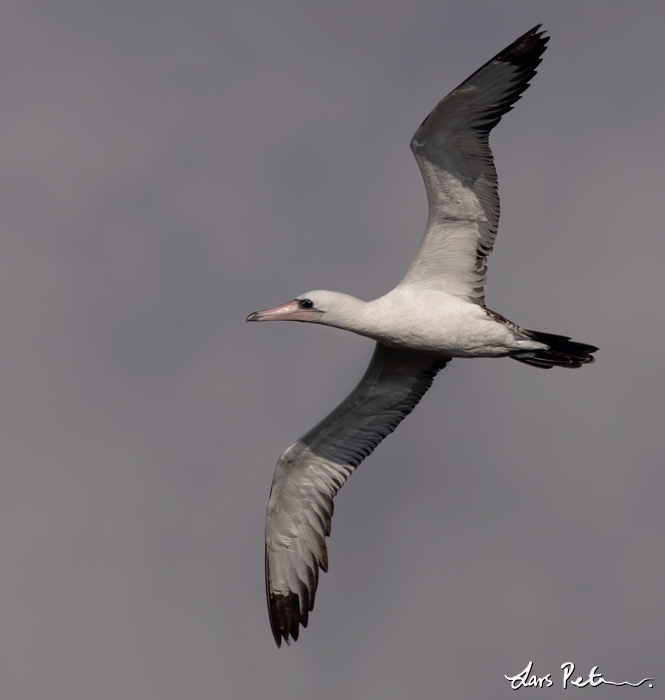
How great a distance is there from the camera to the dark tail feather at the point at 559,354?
14617 millimetres

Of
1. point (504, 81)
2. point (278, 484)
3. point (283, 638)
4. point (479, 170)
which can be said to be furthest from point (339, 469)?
point (504, 81)

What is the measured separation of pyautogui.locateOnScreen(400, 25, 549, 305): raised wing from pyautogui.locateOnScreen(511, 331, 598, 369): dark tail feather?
1163mm

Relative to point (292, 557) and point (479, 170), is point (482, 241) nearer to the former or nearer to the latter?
point (479, 170)

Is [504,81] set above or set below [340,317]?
above

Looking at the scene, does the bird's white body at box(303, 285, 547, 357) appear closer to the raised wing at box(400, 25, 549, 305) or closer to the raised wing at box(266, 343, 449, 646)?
the raised wing at box(400, 25, 549, 305)

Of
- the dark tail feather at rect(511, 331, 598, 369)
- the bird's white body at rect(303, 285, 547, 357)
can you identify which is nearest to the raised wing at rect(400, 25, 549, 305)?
the bird's white body at rect(303, 285, 547, 357)

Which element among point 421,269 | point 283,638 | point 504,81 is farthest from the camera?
point 283,638

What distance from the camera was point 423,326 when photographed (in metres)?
13.9

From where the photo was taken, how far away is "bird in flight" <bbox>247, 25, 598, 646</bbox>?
13.6 metres

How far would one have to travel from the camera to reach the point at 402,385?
1588 centimetres

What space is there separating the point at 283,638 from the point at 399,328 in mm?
5616

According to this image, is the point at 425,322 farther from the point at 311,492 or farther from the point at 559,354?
the point at 311,492

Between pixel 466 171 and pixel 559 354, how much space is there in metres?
3.18

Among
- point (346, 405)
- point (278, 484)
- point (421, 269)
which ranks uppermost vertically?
point (421, 269)
